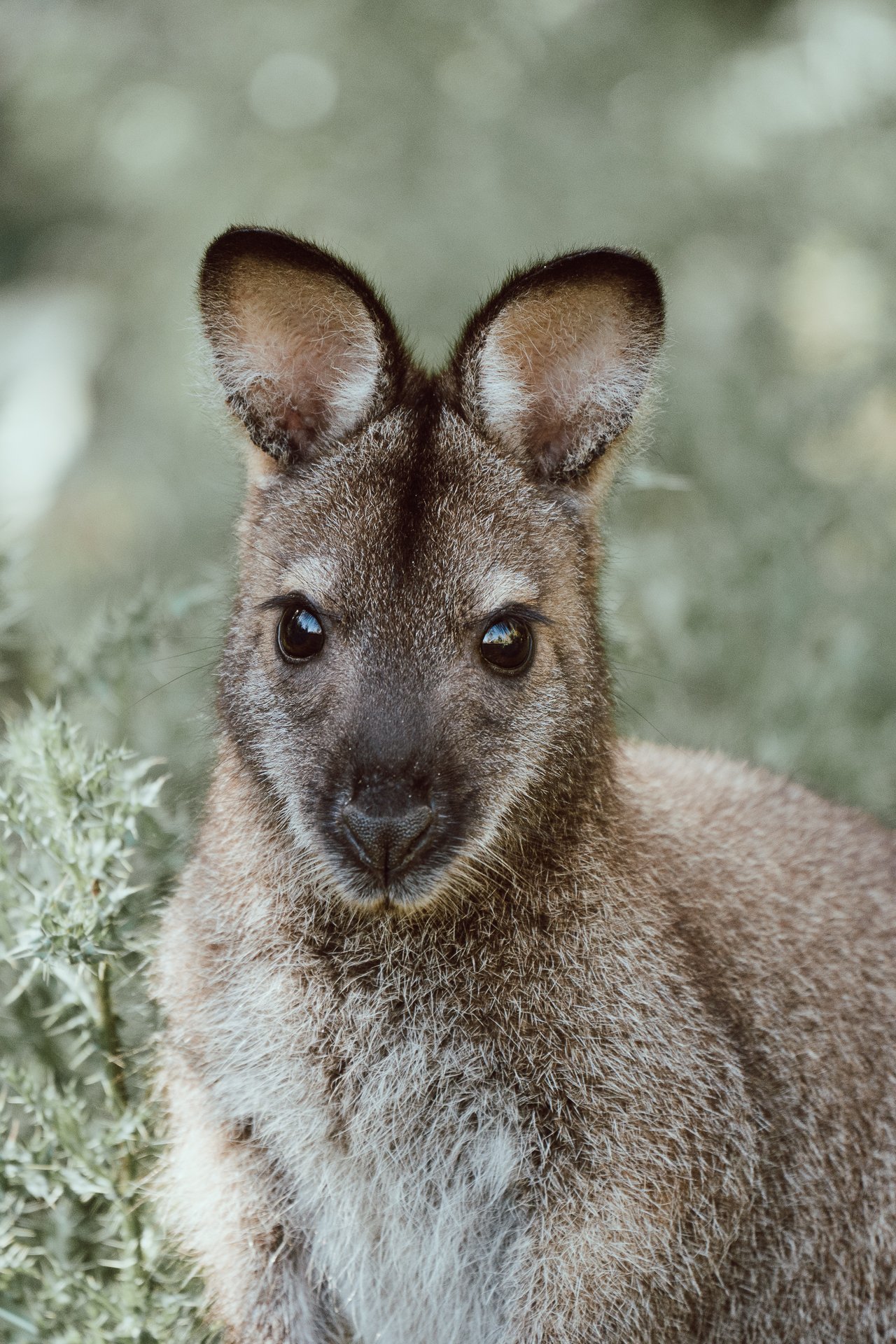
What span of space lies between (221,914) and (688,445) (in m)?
4.85

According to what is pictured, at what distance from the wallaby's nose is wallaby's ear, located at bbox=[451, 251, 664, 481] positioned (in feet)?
3.45

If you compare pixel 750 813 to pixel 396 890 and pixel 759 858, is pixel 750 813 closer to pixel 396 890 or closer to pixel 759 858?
Result: pixel 759 858

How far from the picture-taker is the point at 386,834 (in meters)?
2.95

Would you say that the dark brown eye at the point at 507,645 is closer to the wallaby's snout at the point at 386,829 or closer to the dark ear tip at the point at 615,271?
the wallaby's snout at the point at 386,829

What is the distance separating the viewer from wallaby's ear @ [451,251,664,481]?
3361 mm

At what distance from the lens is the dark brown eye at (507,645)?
128 inches

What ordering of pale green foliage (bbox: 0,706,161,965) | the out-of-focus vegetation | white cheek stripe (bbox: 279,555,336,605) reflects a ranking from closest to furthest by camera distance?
white cheek stripe (bbox: 279,555,336,605) < pale green foliage (bbox: 0,706,161,965) < the out-of-focus vegetation

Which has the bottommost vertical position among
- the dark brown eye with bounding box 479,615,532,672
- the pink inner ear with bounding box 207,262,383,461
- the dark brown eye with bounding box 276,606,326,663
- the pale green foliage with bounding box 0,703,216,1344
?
the pale green foliage with bounding box 0,703,216,1344

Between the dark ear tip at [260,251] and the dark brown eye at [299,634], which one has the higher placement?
the dark ear tip at [260,251]

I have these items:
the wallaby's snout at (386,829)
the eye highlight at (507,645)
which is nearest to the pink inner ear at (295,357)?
the eye highlight at (507,645)

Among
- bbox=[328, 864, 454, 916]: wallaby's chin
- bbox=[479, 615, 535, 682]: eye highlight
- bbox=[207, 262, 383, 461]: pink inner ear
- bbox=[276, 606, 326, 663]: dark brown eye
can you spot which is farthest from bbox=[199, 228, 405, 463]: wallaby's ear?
bbox=[328, 864, 454, 916]: wallaby's chin

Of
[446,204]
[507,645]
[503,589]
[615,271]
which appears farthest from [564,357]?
[446,204]

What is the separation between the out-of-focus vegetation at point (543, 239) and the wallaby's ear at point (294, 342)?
259 cm

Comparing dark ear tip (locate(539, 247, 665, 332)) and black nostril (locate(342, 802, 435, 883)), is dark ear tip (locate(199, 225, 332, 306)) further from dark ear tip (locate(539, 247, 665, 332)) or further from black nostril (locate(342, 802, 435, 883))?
black nostril (locate(342, 802, 435, 883))
